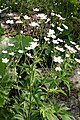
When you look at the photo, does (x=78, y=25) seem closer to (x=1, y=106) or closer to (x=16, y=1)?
(x=16, y=1)

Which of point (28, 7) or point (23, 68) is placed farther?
point (28, 7)

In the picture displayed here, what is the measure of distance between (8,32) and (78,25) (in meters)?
1.05

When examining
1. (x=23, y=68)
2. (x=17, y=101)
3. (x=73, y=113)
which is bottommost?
(x=73, y=113)

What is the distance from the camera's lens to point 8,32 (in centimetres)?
507

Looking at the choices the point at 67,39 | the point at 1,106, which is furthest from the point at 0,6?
the point at 1,106

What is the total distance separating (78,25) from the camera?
17.8 feet

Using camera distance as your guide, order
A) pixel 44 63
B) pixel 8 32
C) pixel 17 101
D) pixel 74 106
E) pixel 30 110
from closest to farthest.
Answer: pixel 30 110, pixel 17 101, pixel 74 106, pixel 44 63, pixel 8 32

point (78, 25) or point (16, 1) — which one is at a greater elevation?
point (16, 1)

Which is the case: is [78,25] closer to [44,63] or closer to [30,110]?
[44,63]

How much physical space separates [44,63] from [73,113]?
2.95 ft

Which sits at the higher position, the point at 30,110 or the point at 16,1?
the point at 16,1

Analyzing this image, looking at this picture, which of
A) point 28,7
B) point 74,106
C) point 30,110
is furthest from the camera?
point 28,7

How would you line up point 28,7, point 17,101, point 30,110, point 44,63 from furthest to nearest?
point 28,7, point 44,63, point 17,101, point 30,110

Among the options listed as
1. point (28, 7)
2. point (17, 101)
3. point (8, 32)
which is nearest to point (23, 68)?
point (17, 101)
